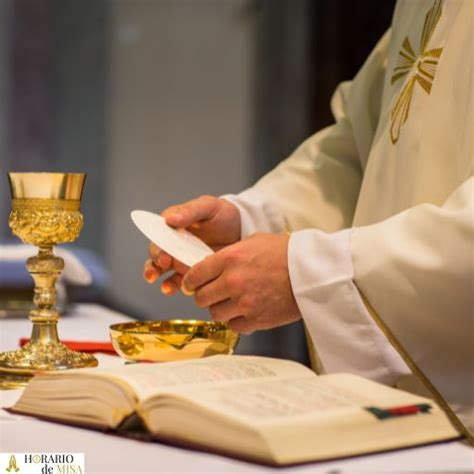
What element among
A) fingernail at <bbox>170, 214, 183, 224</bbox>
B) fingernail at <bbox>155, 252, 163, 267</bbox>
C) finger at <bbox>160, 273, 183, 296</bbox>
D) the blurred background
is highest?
fingernail at <bbox>170, 214, 183, 224</bbox>

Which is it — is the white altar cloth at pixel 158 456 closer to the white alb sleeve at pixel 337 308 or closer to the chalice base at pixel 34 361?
the chalice base at pixel 34 361

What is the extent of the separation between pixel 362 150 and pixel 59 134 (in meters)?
4.21

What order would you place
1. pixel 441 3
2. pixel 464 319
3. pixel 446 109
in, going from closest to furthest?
1. pixel 464 319
2. pixel 446 109
3. pixel 441 3

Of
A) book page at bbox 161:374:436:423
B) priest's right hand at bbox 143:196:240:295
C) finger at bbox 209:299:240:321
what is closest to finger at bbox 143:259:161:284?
priest's right hand at bbox 143:196:240:295

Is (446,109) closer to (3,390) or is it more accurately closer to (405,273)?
(405,273)

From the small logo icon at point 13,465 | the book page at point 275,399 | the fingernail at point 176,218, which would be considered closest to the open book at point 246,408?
the book page at point 275,399

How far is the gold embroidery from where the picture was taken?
1.77 metres

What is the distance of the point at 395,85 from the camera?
196 cm

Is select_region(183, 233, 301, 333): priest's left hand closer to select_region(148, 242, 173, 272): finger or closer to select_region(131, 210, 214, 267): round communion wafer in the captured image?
select_region(131, 210, 214, 267): round communion wafer

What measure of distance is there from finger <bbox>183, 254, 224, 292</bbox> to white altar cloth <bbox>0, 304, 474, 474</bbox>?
1.21 ft

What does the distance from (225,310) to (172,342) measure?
9cm

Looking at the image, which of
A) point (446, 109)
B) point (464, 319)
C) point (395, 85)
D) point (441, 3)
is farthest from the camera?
point (395, 85)

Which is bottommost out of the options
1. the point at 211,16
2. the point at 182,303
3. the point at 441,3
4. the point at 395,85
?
the point at 182,303

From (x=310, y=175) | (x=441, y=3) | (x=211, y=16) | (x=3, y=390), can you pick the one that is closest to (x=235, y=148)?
(x=211, y=16)
